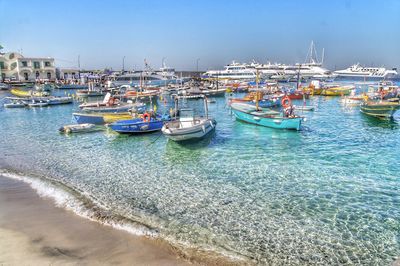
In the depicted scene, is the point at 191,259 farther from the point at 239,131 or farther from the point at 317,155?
the point at 239,131

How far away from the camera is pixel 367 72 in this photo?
142m

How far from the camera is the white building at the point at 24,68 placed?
10075 centimetres

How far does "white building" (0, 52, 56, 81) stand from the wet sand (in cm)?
→ 10411

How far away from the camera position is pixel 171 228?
33.1 ft

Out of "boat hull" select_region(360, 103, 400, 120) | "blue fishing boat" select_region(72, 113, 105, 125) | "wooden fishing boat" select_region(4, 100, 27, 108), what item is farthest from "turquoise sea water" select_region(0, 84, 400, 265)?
"wooden fishing boat" select_region(4, 100, 27, 108)

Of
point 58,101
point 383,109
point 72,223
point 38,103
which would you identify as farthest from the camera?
point 58,101

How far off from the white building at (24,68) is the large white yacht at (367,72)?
4992 inches

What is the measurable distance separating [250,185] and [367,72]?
151 m

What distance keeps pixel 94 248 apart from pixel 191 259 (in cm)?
277

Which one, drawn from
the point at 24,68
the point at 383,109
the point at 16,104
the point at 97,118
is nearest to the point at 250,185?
the point at 97,118

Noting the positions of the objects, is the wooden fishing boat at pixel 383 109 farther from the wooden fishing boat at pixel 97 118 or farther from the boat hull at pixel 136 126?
the wooden fishing boat at pixel 97 118

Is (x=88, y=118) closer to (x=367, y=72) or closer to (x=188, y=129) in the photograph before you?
(x=188, y=129)

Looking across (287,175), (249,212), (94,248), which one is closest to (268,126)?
(287,175)

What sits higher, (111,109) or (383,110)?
(111,109)
